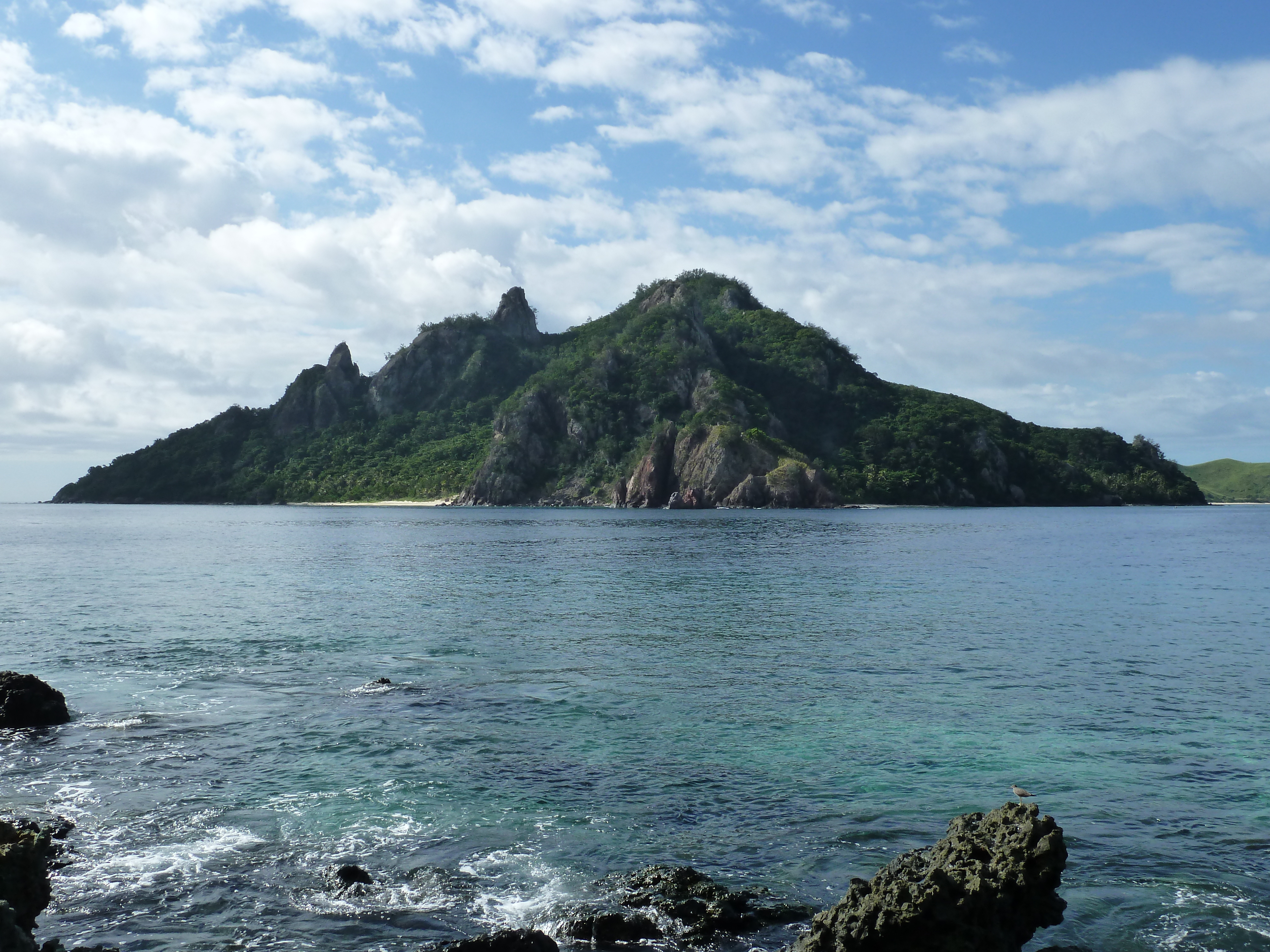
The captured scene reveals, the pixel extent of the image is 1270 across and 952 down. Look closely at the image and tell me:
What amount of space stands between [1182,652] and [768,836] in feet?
82.4

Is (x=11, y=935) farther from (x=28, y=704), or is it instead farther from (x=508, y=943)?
(x=28, y=704)

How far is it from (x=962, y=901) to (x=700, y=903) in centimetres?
382

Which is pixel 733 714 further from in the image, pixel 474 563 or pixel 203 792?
pixel 474 563

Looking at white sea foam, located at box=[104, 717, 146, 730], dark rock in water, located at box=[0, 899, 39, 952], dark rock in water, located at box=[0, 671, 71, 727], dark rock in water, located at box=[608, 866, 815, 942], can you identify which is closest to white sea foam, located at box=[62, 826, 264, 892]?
dark rock in water, located at box=[0, 899, 39, 952]

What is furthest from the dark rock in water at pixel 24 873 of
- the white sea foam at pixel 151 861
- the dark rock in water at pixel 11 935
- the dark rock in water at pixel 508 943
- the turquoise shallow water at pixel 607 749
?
the dark rock in water at pixel 508 943

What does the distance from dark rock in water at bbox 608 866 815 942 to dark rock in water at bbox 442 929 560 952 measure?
195 cm

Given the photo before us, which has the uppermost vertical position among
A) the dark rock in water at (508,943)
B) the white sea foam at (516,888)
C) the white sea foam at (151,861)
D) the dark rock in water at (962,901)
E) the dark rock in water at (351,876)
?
the dark rock in water at (962,901)

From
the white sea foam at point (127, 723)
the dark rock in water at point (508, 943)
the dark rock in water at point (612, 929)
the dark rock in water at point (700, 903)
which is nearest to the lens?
the dark rock in water at point (508, 943)

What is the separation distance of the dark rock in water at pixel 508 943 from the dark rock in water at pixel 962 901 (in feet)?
10.5

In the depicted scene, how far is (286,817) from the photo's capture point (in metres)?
16.0

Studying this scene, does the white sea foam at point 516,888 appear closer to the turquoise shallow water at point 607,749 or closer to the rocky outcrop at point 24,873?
the turquoise shallow water at point 607,749

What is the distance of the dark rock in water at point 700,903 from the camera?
12.0 meters

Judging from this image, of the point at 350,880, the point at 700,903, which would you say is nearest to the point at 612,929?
the point at 700,903

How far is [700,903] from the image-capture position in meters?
12.4
